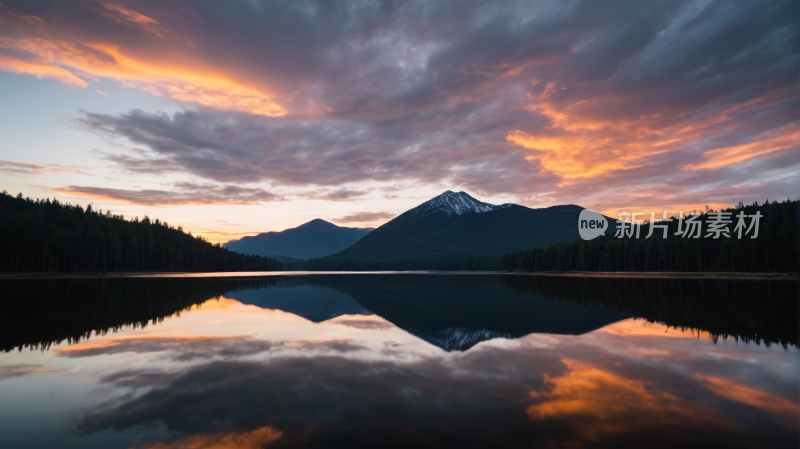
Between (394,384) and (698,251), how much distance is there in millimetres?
142654

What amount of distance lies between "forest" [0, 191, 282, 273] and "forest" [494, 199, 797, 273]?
17689 cm

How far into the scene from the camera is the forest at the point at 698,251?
104 meters

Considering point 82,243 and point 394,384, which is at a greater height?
point 82,243

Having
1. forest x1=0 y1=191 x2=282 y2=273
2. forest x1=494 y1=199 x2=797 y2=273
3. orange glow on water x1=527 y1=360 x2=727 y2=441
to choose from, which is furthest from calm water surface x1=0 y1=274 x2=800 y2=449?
forest x1=0 y1=191 x2=282 y2=273

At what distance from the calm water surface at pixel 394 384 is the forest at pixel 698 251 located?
109 meters

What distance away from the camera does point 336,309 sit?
1463 inches

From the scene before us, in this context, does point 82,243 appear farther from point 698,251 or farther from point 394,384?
point 698,251

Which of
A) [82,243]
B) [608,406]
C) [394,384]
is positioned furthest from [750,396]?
[82,243]

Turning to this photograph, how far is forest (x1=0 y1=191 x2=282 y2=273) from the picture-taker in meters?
109

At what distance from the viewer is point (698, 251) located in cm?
11644

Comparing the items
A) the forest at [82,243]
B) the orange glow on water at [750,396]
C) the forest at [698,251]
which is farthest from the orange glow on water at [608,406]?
the forest at [82,243]

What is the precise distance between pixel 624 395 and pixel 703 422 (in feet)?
7.63

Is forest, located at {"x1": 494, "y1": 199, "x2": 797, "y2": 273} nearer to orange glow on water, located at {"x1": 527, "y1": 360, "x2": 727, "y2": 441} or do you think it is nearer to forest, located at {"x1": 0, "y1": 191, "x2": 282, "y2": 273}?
orange glow on water, located at {"x1": 527, "y1": 360, "x2": 727, "y2": 441}

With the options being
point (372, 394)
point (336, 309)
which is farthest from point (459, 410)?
point (336, 309)
